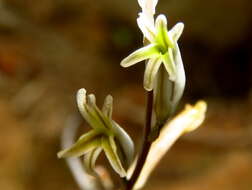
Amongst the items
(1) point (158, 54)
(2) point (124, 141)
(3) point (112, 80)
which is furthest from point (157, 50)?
(3) point (112, 80)

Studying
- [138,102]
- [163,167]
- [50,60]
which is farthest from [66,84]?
[163,167]

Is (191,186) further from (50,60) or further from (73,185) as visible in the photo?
(50,60)

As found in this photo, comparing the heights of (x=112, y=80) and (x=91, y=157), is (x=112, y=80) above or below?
below

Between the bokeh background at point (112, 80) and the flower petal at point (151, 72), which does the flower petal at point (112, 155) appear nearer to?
the flower petal at point (151, 72)

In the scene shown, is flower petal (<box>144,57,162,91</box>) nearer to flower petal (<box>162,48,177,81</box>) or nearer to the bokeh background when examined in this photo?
flower petal (<box>162,48,177,81</box>)

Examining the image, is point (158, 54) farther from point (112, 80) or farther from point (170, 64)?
point (112, 80)

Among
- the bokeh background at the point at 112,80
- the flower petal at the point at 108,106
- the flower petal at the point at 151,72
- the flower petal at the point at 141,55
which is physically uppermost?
the flower petal at the point at 141,55

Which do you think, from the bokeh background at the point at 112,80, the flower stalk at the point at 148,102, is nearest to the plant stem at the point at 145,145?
the flower stalk at the point at 148,102
